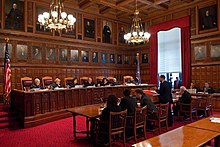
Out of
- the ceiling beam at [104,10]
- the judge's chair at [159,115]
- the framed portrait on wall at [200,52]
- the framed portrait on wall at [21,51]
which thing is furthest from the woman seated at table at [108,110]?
the ceiling beam at [104,10]

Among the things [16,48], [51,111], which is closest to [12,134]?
[51,111]

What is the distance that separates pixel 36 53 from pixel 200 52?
31.0 ft

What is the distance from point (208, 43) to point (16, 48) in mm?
10573

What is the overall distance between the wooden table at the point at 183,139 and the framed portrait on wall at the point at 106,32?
1125 cm

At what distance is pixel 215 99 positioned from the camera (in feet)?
30.3

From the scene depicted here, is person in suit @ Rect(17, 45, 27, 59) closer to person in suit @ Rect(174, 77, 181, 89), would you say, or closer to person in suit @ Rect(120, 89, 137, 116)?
person in suit @ Rect(120, 89, 137, 116)

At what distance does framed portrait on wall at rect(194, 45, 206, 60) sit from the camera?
1083 centimetres

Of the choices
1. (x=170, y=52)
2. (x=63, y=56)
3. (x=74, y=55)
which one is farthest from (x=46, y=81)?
(x=170, y=52)

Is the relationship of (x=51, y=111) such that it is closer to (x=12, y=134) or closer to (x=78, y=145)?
(x=12, y=134)

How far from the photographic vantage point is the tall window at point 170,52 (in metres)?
12.2

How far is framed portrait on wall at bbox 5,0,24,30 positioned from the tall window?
899 cm

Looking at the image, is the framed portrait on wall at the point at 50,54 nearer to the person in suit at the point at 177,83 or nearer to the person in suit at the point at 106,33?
the person in suit at the point at 106,33

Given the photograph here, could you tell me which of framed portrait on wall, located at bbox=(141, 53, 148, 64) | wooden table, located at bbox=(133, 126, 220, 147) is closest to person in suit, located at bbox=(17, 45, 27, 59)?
framed portrait on wall, located at bbox=(141, 53, 148, 64)

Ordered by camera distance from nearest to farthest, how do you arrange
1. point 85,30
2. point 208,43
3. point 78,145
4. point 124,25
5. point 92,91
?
point 78,145, point 92,91, point 208,43, point 85,30, point 124,25
